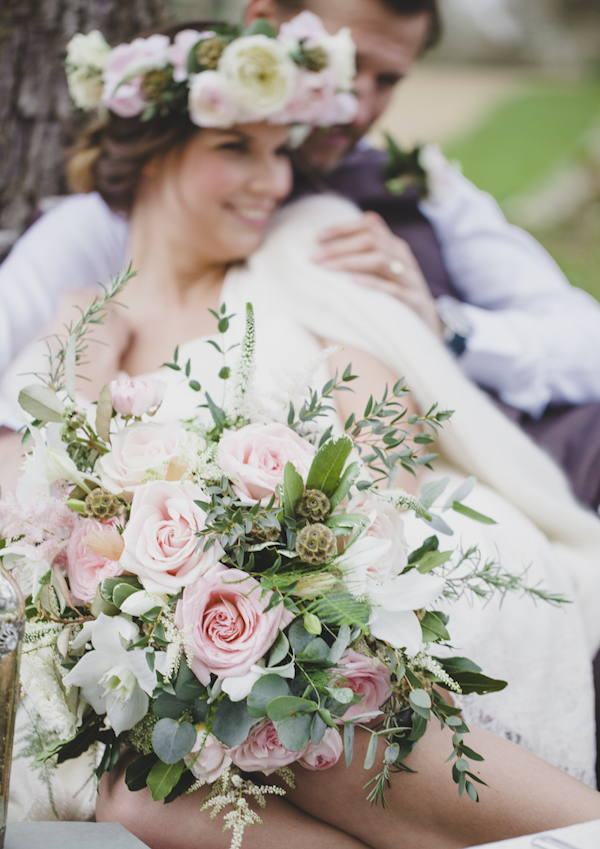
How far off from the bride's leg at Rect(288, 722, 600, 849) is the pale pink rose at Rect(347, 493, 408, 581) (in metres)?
0.23

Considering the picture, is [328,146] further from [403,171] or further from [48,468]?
[48,468]

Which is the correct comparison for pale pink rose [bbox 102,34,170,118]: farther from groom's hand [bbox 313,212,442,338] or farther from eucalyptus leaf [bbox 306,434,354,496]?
eucalyptus leaf [bbox 306,434,354,496]

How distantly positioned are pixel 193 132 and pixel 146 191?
19cm

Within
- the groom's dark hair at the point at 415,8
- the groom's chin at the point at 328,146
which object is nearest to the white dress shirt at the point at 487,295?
the groom's chin at the point at 328,146

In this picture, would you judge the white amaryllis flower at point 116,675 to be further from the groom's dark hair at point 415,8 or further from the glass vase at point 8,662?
the groom's dark hair at point 415,8

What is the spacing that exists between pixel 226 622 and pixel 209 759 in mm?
179

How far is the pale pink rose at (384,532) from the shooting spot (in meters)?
0.85

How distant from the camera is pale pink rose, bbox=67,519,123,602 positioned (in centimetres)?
84

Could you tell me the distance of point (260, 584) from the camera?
0.80 metres

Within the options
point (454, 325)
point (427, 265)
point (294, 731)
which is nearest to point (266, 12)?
point (427, 265)

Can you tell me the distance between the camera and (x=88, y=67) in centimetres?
168

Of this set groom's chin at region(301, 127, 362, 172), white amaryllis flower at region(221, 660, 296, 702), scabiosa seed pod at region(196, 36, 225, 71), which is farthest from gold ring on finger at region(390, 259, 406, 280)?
white amaryllis flower at region(221, 660, 296, 702)

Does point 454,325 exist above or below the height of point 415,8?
below

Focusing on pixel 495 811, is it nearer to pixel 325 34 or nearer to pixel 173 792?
pixel 173 792
